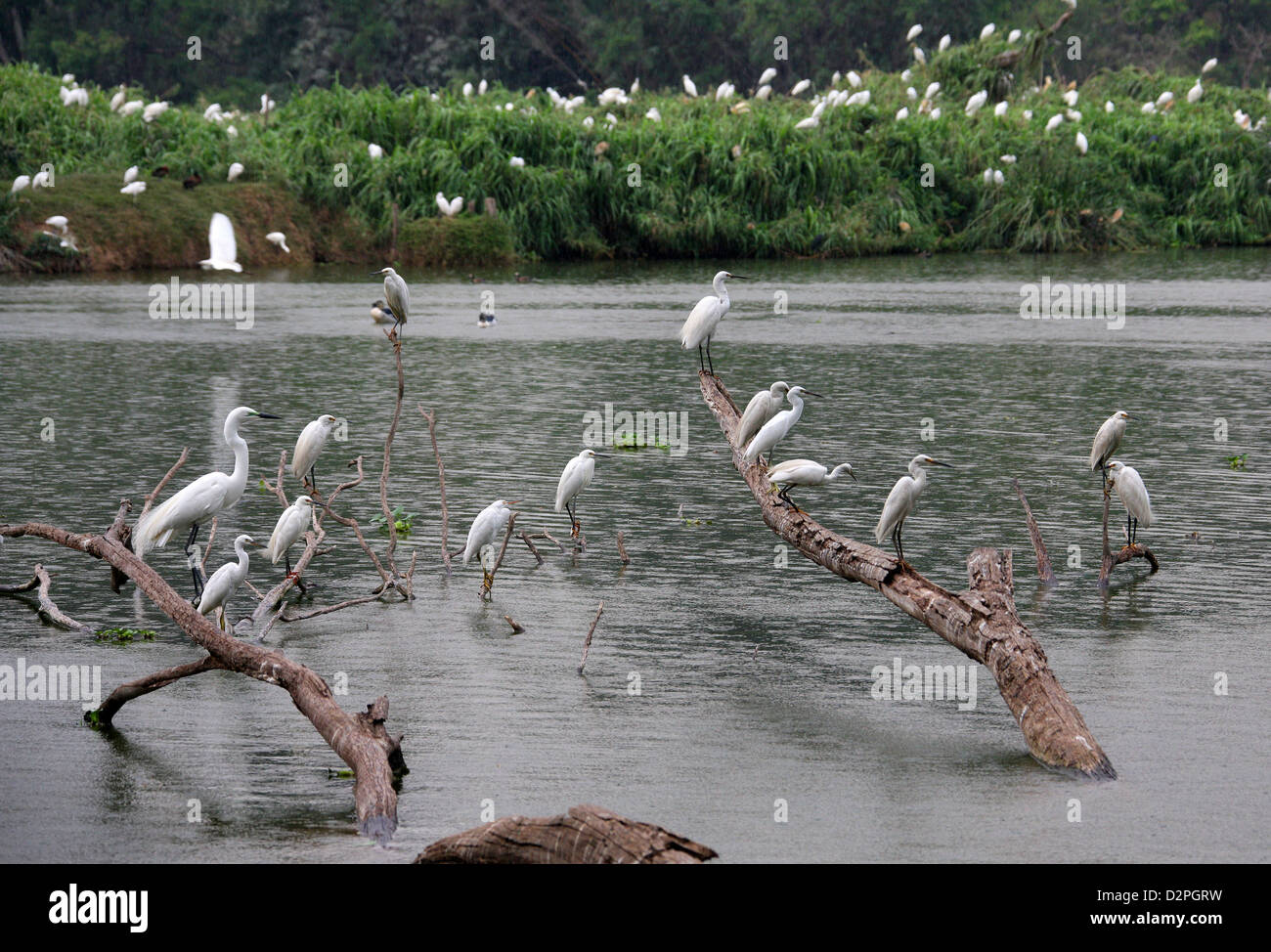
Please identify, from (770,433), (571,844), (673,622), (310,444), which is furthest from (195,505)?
(571,844)

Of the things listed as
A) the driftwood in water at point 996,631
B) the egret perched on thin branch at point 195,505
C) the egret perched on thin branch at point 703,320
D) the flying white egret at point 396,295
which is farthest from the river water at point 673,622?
the flying white egret at point 396,295

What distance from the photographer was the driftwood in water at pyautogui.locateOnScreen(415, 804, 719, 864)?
16.4 ft

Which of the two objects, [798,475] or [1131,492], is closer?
[798,475]

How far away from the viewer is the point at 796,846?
20.4 ft

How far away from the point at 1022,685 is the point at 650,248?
99.3ft

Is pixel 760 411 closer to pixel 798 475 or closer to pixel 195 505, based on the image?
pixel 798 475

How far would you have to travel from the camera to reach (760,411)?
1112cm

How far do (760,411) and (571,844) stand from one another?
6250 mm

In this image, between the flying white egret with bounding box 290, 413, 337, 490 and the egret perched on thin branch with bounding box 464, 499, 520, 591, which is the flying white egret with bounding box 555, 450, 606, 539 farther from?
the flying white egret with bounding box 290, 413, 337, 490

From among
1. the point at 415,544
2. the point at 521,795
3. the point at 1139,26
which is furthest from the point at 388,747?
the point at 1139,26

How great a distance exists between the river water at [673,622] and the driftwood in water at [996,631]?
0.64 feet

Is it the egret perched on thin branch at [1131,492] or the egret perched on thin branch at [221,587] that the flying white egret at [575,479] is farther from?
the egret perched on thin branch at [1131,492]

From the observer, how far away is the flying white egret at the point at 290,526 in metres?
9.70

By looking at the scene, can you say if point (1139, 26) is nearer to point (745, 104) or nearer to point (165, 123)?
point (745, 104)
